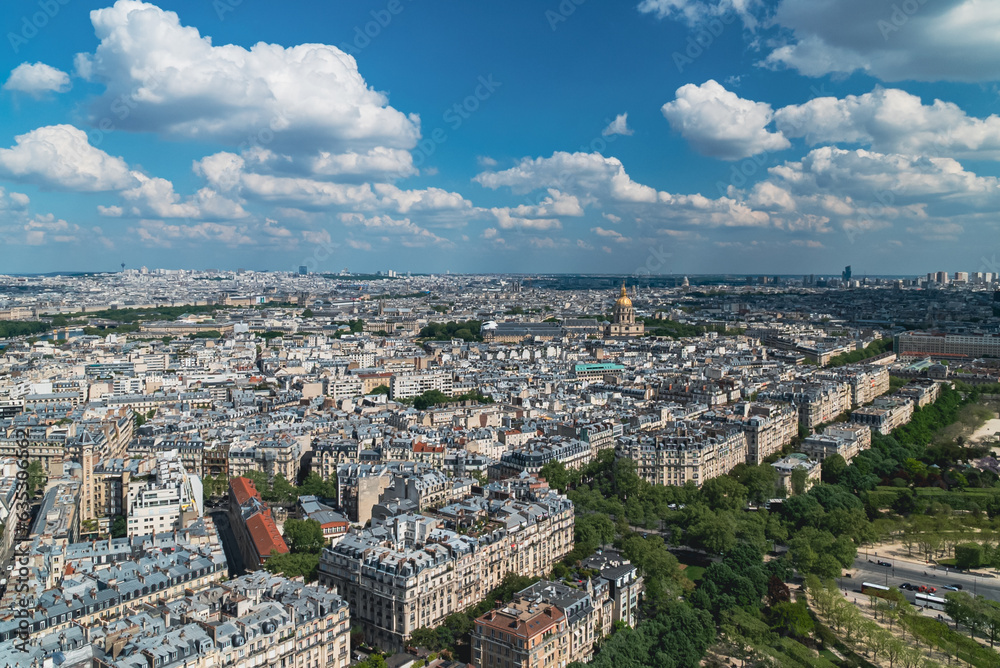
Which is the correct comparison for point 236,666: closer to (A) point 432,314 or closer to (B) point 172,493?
(B) point 172,493

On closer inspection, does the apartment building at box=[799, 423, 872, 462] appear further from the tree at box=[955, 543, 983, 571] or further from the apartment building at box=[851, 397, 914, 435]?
the tree at box=[955, 543, 983, 571]

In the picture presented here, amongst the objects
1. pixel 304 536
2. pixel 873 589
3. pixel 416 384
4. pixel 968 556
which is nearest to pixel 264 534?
pixel 304 536

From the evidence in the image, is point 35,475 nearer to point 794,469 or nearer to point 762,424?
point 794,469

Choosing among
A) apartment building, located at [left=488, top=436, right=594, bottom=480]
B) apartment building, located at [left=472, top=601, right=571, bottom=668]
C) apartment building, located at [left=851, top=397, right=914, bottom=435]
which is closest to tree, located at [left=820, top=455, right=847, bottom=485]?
apartment building, located at [left=851, top=397, right=914, bottom=435]

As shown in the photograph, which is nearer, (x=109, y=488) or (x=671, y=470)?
(x=109, y=488)

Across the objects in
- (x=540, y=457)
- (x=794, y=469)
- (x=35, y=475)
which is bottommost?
(x=35, y=475)

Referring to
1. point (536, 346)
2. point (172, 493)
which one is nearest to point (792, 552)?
point (172, 493)
